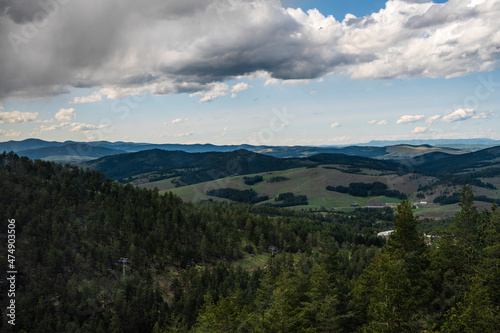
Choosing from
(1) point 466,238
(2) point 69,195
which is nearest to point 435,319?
(1) point 466,238

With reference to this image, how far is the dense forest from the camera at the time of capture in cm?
3838

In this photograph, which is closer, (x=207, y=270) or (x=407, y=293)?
(x=407, y=293)

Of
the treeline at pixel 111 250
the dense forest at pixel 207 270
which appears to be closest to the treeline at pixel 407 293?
the dense forest at pixel 207 270

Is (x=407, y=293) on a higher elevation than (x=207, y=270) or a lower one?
higher

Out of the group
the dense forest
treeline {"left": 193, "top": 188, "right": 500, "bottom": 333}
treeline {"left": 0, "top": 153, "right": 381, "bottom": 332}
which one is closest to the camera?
treeline {"left": 193, "top": 188, "right": 500, "bottom": 333}

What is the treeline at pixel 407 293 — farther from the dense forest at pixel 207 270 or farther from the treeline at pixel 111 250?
the treeline at pixel 111 250

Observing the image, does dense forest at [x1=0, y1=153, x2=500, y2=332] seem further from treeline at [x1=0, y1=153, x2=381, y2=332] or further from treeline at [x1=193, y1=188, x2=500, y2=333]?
treeline at [x1=0, y1=153, x2=381, y2=332]

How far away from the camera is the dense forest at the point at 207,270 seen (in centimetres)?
3838

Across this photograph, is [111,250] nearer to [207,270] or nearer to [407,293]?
[207,270]

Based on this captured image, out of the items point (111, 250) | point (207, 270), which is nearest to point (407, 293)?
point (207, 270)

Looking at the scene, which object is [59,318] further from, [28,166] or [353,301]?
[28,166]

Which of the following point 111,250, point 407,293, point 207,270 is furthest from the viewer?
point 111,250

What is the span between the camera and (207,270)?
123938 millimetres

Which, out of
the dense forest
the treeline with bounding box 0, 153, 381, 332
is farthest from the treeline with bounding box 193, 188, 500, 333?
the treeline with bounding box 0, 153, 381, 332
